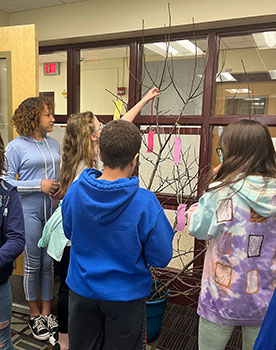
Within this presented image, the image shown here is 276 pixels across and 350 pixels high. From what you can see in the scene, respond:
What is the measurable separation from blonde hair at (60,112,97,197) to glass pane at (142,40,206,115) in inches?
31.1

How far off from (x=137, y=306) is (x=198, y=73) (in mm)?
1851

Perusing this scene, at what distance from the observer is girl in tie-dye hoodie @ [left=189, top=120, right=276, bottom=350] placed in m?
1.15

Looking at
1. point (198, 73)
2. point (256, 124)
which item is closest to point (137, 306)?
point (256, 124)

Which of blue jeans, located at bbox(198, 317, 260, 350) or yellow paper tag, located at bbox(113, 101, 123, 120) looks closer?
blue jeans, located at bbox(198, 317, 260, 350)

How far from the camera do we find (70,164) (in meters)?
1.70

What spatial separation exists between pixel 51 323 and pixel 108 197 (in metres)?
1.47

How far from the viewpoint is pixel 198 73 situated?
2361 millimetres

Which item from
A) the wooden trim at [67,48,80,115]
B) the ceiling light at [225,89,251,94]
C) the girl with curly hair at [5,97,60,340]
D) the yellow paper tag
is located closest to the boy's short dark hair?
the yellow paper tag

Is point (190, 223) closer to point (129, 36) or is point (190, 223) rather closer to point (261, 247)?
point (261, 247)

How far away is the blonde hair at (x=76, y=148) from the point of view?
5.53 ft

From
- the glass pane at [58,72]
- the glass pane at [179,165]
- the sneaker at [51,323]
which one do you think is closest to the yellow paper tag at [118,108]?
the glass pane at [179,165]

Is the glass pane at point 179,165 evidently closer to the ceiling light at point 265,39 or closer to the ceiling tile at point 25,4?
the ceiling light at point 265,39

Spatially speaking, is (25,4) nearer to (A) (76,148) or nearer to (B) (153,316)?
(A) (76,148)

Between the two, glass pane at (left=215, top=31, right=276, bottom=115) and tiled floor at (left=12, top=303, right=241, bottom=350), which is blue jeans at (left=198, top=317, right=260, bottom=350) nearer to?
tiled floor at (left=12, top=303, right=241, bottom=350)
